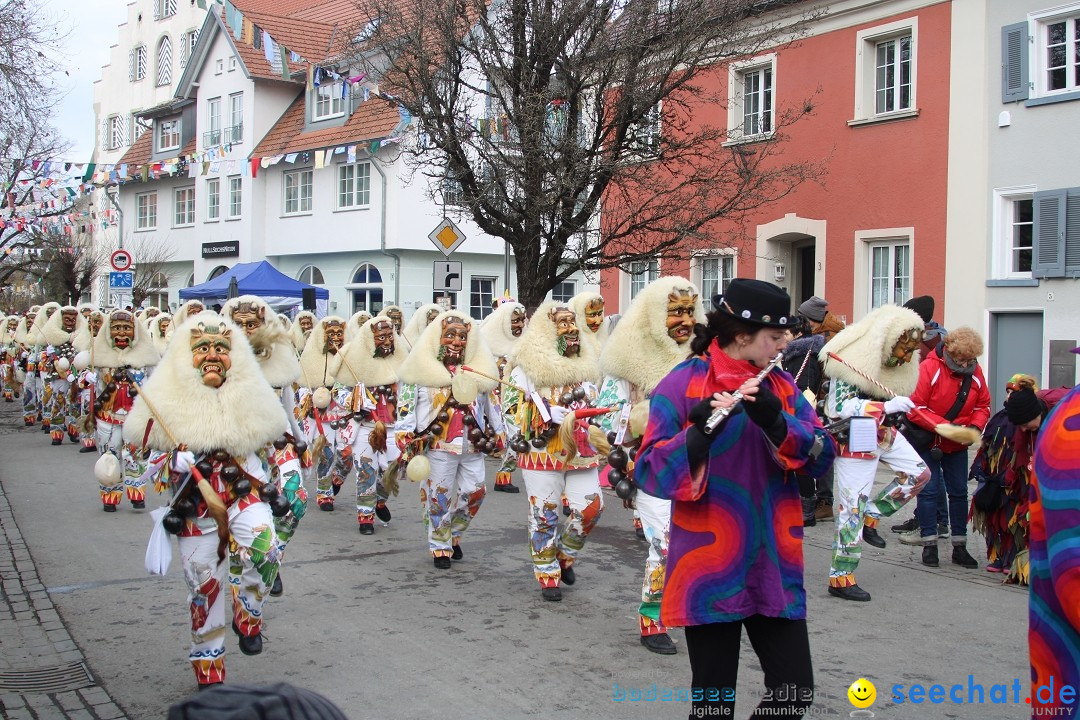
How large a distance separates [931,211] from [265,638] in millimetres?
14262

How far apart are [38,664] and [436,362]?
3.63 metres

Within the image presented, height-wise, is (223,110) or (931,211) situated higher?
(223,110)

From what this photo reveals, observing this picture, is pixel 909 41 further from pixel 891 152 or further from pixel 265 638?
pixel 265 638

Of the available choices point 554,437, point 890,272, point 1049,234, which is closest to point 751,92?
point 890,272

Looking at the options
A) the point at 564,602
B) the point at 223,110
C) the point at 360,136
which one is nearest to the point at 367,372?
the point at 564,602

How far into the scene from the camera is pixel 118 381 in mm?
11156

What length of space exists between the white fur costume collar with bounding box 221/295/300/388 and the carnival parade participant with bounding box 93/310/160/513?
12.7 ft

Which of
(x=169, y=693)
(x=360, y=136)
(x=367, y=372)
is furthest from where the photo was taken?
(x=360, y=136)

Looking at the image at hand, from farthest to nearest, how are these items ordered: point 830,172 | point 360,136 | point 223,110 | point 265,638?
point 223,110, point 360,136, point 830,172, point 265,638

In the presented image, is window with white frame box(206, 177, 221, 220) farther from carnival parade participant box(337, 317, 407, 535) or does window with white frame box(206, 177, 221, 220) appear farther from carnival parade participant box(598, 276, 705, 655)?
carnival parade participant box(598, 276, 705, 655)

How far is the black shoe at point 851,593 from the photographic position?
7.11m

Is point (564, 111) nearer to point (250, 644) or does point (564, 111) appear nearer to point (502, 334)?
point (502, 334)

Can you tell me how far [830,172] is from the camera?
18516 mm

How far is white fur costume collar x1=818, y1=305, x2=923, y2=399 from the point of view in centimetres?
721
